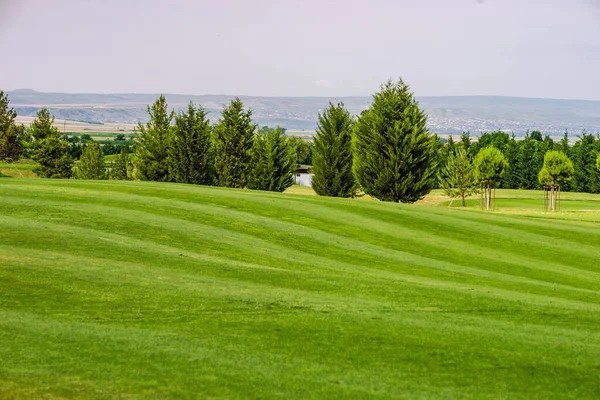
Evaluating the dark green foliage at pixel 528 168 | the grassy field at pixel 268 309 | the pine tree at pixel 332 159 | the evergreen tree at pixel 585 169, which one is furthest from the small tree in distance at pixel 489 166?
the dark green foliage at pixel 528 168

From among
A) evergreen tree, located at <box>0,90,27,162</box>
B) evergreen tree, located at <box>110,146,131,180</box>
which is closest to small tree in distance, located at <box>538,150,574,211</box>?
evergreen tree, located at <box>110,146,131,180</box>

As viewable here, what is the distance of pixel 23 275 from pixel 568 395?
1201 centimetres

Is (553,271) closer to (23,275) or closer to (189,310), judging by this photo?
(189,310)

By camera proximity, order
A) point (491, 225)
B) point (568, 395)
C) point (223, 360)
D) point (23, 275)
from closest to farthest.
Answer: point (568, 395) → point (223, 360) → point (23, 275) → point (491, 225)

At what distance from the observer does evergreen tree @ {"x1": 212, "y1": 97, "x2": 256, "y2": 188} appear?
8450 cm

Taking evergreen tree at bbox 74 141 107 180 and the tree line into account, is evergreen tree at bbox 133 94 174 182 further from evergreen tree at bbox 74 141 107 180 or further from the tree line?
evergreen tree at bbox 74 141 107 180

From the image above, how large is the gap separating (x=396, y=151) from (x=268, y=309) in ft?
194

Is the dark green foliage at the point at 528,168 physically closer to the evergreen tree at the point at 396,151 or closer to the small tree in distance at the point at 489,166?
the small tree in distance at the point at 489,166

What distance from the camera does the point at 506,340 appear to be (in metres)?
14.2

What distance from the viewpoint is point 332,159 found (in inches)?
3519

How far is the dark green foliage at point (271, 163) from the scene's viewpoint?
9112cm

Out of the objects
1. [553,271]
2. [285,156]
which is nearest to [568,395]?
[553,271]

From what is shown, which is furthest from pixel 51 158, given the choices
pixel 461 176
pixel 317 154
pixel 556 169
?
pixel 556 169

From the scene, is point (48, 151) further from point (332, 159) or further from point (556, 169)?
point (556, 169)
